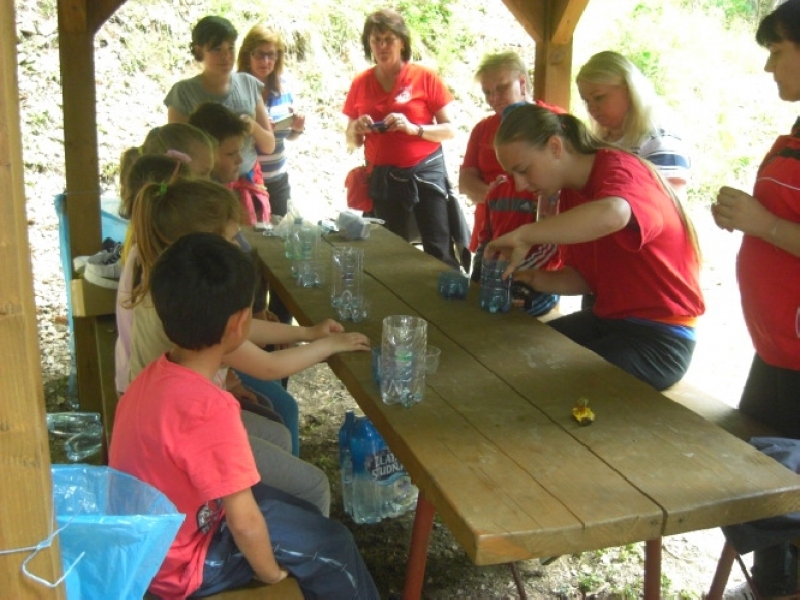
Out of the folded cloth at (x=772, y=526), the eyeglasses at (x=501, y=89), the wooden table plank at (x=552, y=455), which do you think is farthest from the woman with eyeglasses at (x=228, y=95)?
the folded cloth at (x=772, y=526)

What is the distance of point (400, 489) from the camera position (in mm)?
3238

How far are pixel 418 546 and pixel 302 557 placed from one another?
38 cm

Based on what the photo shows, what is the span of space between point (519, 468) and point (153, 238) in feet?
4.28

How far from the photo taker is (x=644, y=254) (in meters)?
2.63

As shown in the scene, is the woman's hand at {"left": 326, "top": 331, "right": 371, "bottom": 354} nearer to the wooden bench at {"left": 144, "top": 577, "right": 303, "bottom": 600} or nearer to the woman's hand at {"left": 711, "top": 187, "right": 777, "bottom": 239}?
the wooden bench at {"left": 144, "top": 577, "right": 303, "bottom": 600}

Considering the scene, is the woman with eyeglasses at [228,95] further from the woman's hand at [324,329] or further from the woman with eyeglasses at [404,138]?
the woman's hand at [324,329]

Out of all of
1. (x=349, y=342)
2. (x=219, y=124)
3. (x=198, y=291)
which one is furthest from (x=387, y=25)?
(x=198, y=291)

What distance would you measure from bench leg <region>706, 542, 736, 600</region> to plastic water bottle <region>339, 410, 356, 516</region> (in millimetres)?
1303

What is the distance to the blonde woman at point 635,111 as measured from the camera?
3391 millimetres

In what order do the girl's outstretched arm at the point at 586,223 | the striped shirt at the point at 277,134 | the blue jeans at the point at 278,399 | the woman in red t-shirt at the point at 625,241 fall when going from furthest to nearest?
the striped shirt at the point at 277,134, the blue jeans at the point at 278,399, the woman in red t-shirt at the point at 625,241, the girl's outstretched arm at the point at 586,223

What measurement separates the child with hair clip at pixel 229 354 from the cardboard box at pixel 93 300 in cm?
136

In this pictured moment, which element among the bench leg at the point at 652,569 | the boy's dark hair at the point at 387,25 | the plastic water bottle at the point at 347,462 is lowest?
the plastic water bottle at the point at 347,462

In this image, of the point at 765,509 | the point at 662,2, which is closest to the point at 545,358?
the point at 765,509

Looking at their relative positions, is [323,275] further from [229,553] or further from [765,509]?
[765,509]
